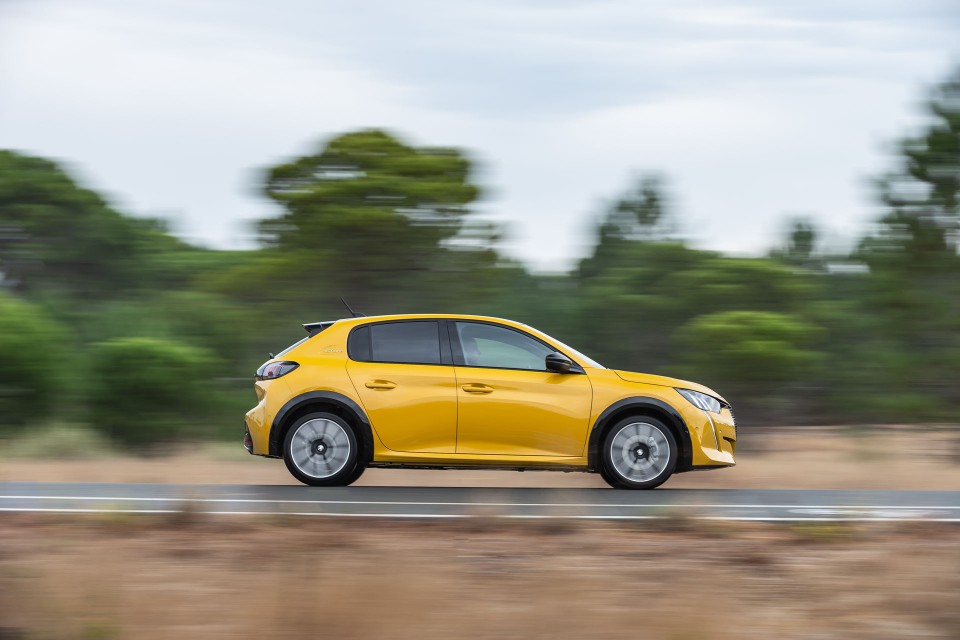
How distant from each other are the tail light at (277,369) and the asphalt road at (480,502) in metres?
0.99

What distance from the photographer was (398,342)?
438 inches

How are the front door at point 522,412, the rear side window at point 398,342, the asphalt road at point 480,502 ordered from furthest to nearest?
the rear side window at point 398,342 → the front door at point 522,412 → the asphalt road at point 480,502

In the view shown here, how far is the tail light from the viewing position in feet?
36.4

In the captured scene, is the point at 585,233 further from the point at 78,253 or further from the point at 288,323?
the point at 78,253

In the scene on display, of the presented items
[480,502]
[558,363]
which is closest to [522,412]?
[558,363]

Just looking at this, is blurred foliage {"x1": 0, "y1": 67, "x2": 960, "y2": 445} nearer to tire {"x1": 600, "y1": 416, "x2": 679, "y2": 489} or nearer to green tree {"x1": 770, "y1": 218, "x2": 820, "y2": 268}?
green tree {"x1": 770, "y1": 218, "x2": 820, "y2": 268}

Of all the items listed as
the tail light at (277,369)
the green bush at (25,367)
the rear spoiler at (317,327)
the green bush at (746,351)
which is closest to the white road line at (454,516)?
the tail light at (277,369)

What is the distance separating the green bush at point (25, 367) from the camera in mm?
18578

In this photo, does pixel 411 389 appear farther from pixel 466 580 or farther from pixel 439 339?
pixel 466 580

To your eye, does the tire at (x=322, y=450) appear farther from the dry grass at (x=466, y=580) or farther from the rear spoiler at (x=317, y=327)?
the dry grass at (x=466, y=580)

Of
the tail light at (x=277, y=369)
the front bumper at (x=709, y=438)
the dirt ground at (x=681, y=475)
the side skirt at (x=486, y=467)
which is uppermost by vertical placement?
the tail light at (x=277, y=369)

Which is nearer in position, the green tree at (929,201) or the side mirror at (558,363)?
the side mirror at (558,363)

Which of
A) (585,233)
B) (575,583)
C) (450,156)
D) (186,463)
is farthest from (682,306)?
(575,583)

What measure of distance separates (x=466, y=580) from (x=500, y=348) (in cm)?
441
